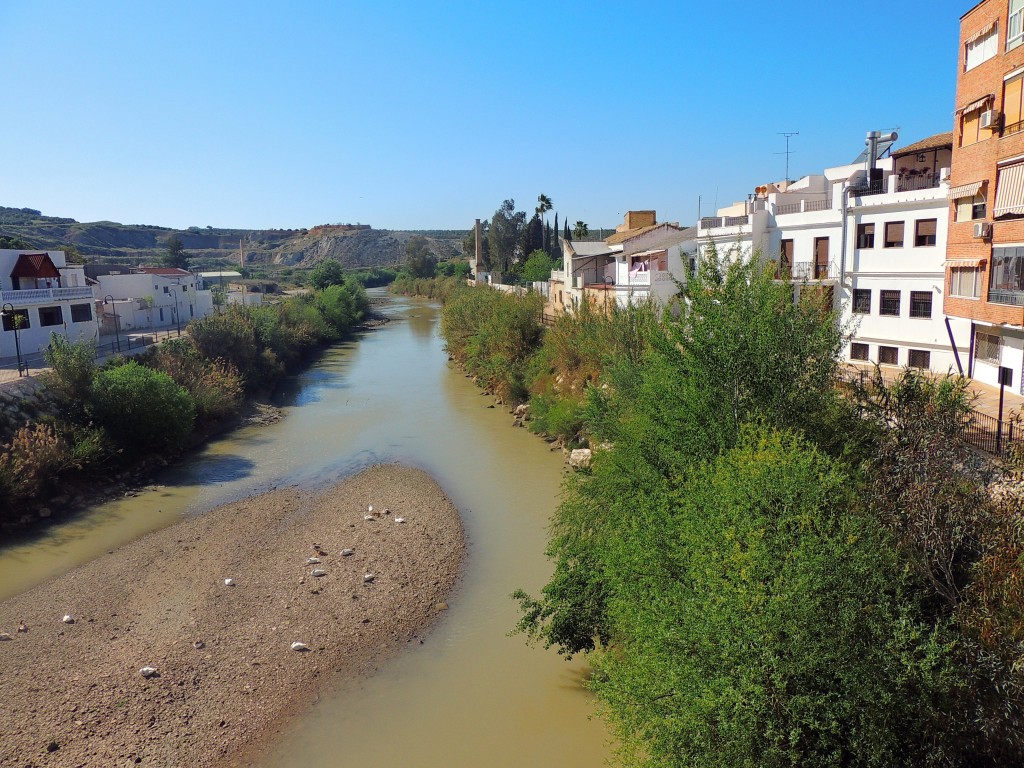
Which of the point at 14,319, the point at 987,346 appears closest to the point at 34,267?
the point at 14,319

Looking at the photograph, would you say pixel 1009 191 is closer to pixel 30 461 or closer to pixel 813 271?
pixel 813 271

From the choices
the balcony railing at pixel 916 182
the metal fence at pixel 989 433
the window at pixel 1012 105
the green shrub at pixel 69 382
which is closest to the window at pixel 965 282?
the window at pixel 1012 105

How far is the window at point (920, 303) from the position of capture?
22.3m

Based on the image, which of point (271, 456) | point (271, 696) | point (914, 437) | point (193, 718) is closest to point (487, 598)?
point (271, 696)

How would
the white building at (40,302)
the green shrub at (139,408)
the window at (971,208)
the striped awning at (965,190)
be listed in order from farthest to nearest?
the white building at (40,302) < the green shrub at (139,408) < the window at (971,208) < the striped awning at (965,190)

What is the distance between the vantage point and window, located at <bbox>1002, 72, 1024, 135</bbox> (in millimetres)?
16453

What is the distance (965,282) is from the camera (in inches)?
773

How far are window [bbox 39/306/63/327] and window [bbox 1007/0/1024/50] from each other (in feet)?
127

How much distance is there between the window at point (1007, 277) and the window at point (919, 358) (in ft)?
14.7

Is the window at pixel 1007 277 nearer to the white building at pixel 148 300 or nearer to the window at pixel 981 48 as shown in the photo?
the window at pixel 981 48

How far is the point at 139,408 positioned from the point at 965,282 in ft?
87.8

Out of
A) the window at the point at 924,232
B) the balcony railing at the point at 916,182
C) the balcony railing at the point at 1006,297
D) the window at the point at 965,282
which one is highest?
the balcony railing at the point at 916,182

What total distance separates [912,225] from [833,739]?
66.1 ft

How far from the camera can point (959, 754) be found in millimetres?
7230
